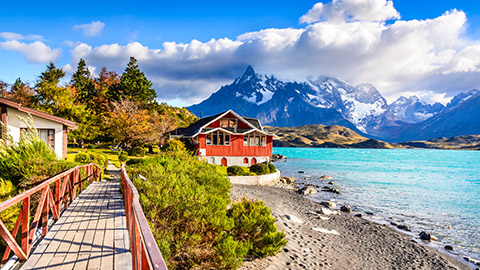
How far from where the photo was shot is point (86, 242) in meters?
6.12

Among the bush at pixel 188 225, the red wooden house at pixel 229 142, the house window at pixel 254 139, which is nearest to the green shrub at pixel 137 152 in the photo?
the red wooden house at pixel 229 142

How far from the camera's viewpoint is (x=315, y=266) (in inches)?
425

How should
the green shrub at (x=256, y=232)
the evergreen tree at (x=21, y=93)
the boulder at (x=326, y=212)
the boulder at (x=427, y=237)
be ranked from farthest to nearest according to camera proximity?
the evergreen tree at (x=21, y=93)
the boulder at (x=326, y=212)
the boulder at (x=427, y=237)
the green shrub at (x=256, y=232)

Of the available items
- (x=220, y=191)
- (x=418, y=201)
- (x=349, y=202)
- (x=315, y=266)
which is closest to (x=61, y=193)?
(x=220, y=191)

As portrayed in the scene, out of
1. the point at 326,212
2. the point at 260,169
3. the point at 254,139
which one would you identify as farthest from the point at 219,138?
the point at 326,212

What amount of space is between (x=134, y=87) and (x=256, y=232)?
52.2 meters

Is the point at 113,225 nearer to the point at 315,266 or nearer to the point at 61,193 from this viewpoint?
the point at 61,193

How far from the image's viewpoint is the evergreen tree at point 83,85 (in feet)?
192

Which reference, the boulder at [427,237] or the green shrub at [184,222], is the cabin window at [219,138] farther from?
the green shrub at [184,222]

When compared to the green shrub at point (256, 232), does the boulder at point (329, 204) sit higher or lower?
lower

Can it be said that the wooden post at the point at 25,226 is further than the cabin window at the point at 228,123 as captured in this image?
No

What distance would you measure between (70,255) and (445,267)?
14.8 m

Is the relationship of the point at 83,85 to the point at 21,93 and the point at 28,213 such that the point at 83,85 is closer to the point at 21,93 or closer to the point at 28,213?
the point at 21,93

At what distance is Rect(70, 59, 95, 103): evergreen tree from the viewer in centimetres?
5858
